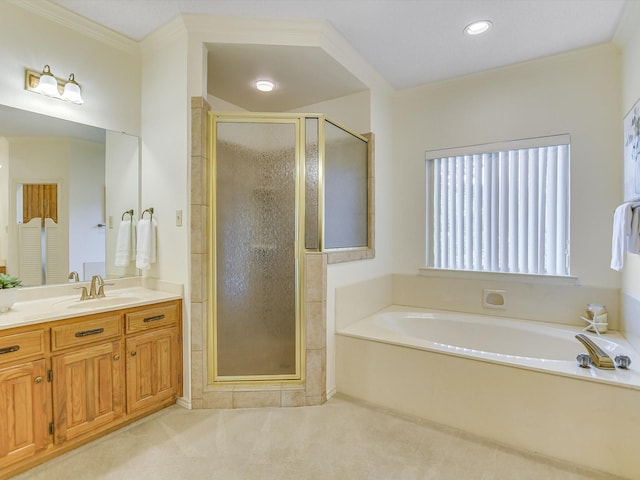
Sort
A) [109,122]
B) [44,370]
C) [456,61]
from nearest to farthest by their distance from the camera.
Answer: [44,370], [109,122], [456,61]

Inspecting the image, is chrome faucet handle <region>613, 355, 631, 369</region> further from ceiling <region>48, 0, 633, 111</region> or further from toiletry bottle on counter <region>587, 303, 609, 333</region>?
ceiling <region>48, 0, 633, 111</region>

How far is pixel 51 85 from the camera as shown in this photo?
213 centimetres

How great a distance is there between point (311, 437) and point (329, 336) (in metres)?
0.70

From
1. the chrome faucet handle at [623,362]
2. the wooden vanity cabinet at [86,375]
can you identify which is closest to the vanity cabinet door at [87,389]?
the wooden vanity cabinet at [86,375]

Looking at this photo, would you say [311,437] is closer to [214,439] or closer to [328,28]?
[214,439]

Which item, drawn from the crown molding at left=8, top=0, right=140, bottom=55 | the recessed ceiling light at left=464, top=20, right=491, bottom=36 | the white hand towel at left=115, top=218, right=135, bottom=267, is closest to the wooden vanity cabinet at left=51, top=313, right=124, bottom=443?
the white hand towel at left=115, top=218, right=135, bottom=267

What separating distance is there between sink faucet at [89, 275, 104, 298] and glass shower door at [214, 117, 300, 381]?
2.65 feet

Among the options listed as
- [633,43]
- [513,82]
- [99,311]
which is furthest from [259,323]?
[633,43]

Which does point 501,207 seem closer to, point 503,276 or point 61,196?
point 503,276

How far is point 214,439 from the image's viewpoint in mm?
1999

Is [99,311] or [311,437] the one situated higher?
[99,311]

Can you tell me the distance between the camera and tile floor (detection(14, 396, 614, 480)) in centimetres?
172

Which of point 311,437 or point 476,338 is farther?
point 476,338

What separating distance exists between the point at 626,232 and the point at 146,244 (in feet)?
10.1
